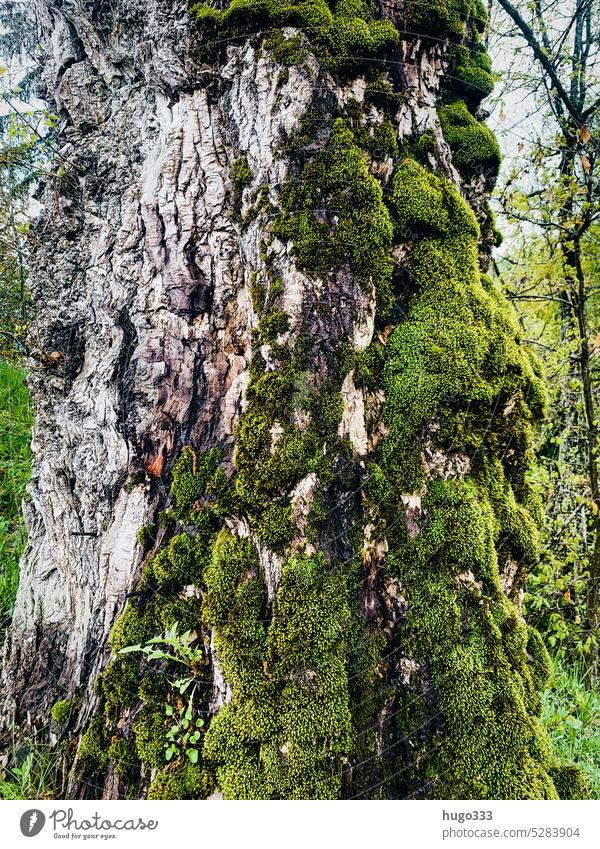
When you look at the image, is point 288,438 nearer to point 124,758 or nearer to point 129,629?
point 129,629

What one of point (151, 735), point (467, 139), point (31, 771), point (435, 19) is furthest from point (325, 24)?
point (31, 771)

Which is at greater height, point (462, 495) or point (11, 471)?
point (11, 471)

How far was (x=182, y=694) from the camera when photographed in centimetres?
176

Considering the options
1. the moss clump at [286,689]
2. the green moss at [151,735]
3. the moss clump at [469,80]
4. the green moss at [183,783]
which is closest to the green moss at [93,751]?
the green moss at [151,735]

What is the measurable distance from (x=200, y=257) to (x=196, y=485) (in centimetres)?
105

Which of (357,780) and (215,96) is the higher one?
(215,96)

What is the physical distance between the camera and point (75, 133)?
8.60ft

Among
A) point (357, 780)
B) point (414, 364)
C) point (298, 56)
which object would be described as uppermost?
point (298, 56)

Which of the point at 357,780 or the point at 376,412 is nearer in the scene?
the point at 357,780

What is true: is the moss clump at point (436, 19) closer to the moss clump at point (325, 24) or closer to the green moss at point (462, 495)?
the moss clump at point (325, 24)
